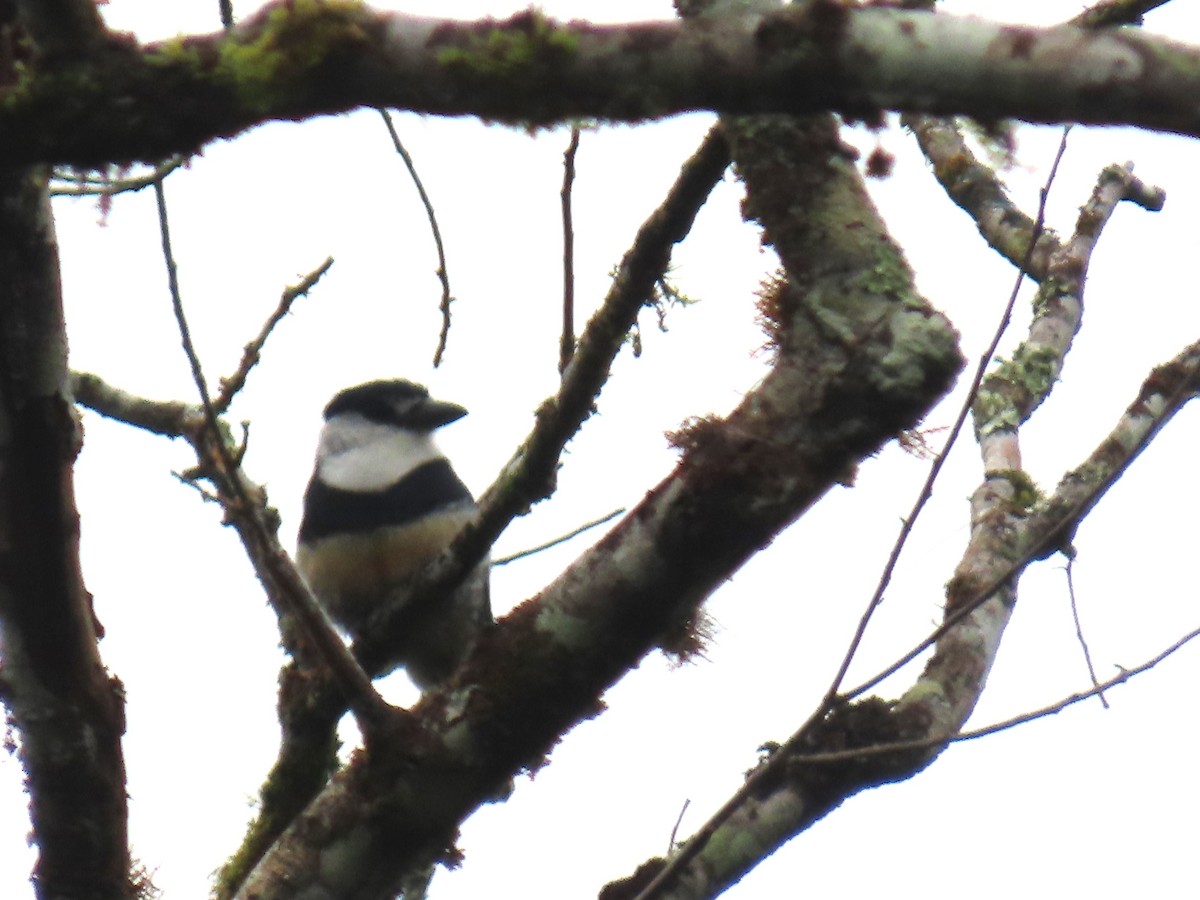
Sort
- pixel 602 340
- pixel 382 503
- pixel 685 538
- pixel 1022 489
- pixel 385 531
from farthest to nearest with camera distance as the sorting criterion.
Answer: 1. pixel 382 503
2. pixel 385 531
3. pixel 1022 489
4. pixel 602 340
5. pixel 685 538

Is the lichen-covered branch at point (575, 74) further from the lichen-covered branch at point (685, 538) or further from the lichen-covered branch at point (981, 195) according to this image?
the lichen-covered branch at point (981, 195)

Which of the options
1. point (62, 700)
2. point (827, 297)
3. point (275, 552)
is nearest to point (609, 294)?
point (827, 297)

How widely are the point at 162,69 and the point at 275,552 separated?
0.79 m

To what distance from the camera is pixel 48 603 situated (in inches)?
88.1

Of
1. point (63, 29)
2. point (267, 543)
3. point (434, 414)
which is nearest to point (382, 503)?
point (434, 414)

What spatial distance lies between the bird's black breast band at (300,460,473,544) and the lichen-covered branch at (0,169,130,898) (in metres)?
2.30

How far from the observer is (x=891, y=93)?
62.6 inches

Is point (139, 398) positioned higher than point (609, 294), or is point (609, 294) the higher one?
point (139, 398)

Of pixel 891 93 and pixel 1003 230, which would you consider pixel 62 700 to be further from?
pixel 1003 230

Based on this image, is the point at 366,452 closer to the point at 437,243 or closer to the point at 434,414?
the point at 434,414

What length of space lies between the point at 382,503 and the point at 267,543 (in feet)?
8.23

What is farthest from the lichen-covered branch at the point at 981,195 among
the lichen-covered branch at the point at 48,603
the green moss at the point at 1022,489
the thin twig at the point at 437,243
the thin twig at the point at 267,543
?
the lichen-covered branch at the point at 48,603

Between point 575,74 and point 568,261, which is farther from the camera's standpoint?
point 568,261

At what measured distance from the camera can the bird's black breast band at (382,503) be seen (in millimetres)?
4734
